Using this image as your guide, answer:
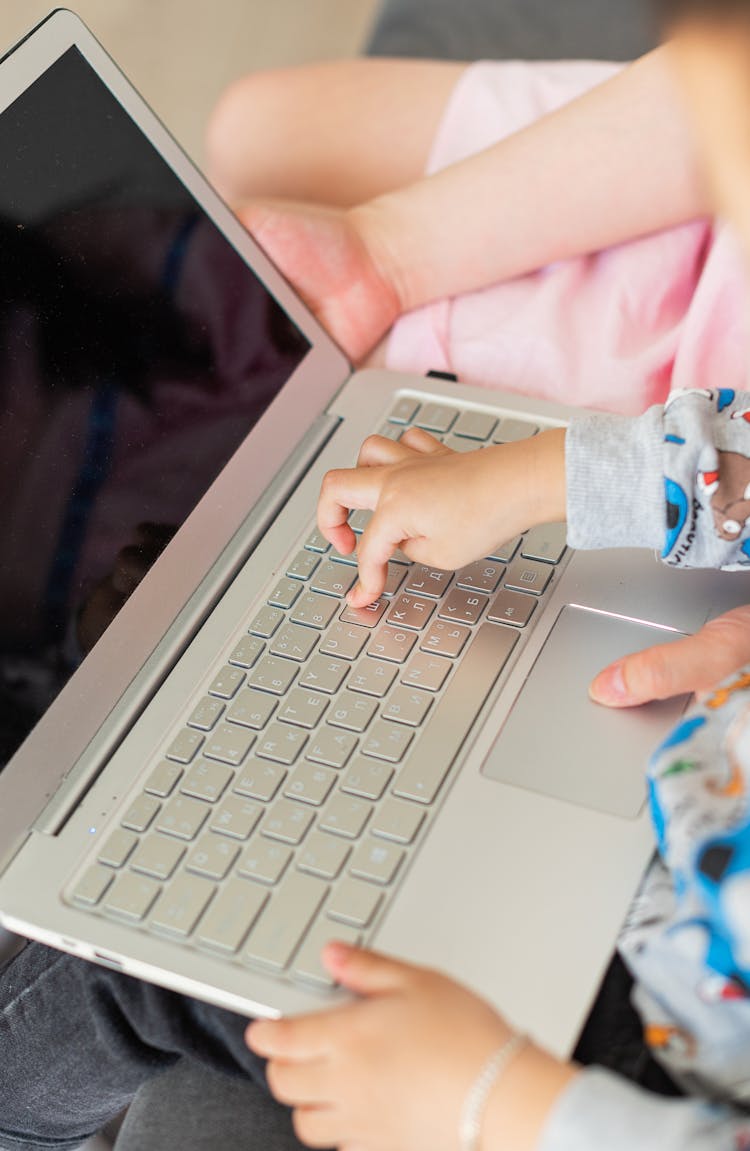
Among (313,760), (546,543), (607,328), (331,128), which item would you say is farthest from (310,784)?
(331,128)

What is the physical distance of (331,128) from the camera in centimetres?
109

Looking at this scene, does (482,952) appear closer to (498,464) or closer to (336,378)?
(498,464)

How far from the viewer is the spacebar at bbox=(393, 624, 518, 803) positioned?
2.02 feet

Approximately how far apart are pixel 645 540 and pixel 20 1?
149 cm

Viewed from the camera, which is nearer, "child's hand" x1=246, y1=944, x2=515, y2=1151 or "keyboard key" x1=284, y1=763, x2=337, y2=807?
"child's hand" x1=246, y1=944, x2=515, y2=1151

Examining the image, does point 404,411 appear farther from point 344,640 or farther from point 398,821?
point 398,821

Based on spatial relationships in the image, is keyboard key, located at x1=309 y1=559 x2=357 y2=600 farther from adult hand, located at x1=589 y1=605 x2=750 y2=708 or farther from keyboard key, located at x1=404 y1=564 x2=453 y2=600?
adult hand, located at x1=589 y1=605 x2=750 y2=708

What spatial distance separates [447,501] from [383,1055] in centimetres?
29

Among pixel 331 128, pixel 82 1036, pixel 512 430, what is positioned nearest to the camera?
pixel 82 1036

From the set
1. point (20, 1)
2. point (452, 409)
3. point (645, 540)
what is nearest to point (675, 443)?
point (645, 540)

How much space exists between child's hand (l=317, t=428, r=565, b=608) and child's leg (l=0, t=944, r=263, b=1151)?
255mm

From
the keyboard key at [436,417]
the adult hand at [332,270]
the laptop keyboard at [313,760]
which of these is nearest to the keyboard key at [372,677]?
the laptop keyboard at [313,760]

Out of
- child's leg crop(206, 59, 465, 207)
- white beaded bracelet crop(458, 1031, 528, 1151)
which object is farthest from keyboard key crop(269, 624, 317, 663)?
child's leg crop(206, 59, 465, 207)

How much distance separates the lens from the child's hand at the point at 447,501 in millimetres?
656
